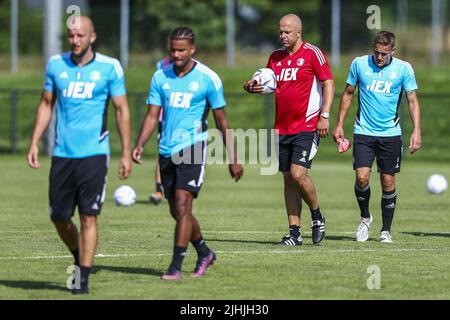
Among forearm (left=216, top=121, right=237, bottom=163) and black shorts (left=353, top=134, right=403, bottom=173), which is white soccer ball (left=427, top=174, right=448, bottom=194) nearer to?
black shorts (left=353, top=134, right=403, bottom=173)

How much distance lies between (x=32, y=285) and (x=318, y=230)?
426 centimetres

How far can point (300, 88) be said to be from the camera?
1313cm

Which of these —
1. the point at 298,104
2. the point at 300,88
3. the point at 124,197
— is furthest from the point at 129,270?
the point at 124,197

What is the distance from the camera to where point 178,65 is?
410 inches

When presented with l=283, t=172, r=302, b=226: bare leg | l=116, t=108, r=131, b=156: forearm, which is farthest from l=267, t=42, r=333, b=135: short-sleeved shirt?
l=116, t=108, r=131, b=156: forearm

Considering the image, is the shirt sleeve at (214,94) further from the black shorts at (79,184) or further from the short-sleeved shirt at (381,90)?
the short-sleeved shirt at (381,90)

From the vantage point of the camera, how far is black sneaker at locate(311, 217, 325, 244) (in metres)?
13.3

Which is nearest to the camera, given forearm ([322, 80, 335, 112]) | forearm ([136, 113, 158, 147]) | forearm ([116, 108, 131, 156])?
forearm ([116, 108, 131, 156])

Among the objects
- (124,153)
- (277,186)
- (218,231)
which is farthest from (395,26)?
(124,153)

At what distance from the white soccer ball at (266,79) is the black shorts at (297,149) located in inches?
24.6

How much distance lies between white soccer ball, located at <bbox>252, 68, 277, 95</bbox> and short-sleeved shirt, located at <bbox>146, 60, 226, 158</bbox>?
2.29m

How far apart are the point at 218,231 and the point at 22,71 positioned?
100 feet

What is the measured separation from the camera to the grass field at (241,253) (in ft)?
32.6
